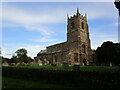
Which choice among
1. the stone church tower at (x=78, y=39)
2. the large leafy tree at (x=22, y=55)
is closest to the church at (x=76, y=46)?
the stone church tower at (x=78, y=39)

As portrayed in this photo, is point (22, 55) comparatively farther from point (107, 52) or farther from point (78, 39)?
point (107, 52)

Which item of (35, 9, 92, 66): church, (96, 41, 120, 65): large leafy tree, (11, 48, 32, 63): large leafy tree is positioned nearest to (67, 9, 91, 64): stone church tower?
(35, 9, 92, 66): church

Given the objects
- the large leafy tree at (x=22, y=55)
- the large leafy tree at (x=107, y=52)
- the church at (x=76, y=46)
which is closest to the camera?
the large leafy tree at (x=107, y=52)

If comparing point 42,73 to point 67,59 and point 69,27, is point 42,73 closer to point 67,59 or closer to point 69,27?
point 67,59

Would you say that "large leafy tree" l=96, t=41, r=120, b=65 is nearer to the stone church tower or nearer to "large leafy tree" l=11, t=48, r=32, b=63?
the stone church tower

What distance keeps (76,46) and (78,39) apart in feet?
Result: 10.6

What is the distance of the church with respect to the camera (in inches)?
2862

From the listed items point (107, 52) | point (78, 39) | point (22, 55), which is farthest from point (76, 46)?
point (22, 55)

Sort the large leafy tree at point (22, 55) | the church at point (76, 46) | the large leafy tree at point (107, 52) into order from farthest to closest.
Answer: the large leafy tree at point (22, 55) → the church at point (76, 46) → the large leafy tree at point (107, 52)

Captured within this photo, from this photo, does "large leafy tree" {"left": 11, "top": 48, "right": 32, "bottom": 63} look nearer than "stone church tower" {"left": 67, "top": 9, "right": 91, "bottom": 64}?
No

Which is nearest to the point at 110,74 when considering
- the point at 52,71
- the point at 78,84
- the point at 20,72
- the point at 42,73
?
the point at 78,84

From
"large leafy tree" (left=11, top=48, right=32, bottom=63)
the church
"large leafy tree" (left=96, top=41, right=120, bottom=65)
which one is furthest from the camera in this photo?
"large leafy tree" (left=11, top=48, right=32, bottom=63)

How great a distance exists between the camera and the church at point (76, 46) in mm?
72688

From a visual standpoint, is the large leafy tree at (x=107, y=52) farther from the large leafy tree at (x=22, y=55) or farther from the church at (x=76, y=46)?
the large leafy tree at (x=22, y=55)
